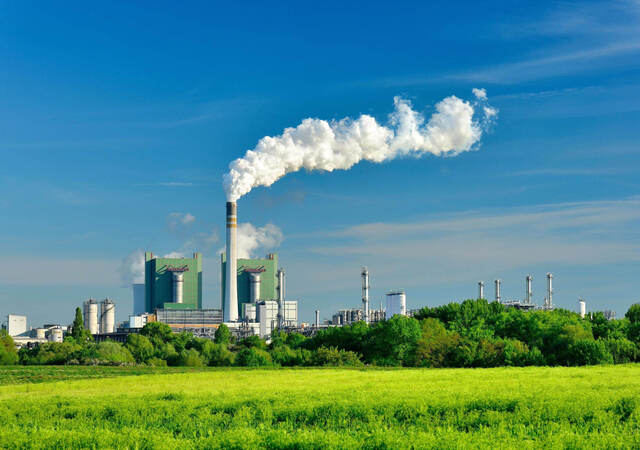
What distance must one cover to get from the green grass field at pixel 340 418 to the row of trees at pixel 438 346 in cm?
4132

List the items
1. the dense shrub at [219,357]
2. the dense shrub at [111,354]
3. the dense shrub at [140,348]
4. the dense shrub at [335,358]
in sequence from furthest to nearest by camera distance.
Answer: the dense shrub at [140,348]
the dense shrub at [219,357]
the dense shrub at [111,354]
the dense shrub at [335,358]

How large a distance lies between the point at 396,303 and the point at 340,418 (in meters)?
147

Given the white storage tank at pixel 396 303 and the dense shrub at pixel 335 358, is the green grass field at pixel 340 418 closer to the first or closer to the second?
the dense shrub at pixel 335 358

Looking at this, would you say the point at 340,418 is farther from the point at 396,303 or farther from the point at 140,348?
the point at 396,303

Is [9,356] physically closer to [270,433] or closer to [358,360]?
[358,360]

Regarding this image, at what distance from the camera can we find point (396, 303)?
169 metres

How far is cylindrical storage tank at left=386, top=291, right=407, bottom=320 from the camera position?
6624 inches

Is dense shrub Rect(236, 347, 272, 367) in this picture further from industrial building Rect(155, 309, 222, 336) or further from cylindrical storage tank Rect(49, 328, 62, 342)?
cylindrical storage tank Rect(49, 328, 62, 342)

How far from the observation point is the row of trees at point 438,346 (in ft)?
244

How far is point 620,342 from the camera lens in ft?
252

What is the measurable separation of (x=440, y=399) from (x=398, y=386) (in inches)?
338

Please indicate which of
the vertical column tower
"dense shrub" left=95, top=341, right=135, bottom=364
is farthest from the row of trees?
the vertical column tower

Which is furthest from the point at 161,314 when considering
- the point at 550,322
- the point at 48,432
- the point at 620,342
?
the point at 48,432

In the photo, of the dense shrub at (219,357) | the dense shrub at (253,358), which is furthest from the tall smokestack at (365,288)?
the dense shrub at (253,358)
